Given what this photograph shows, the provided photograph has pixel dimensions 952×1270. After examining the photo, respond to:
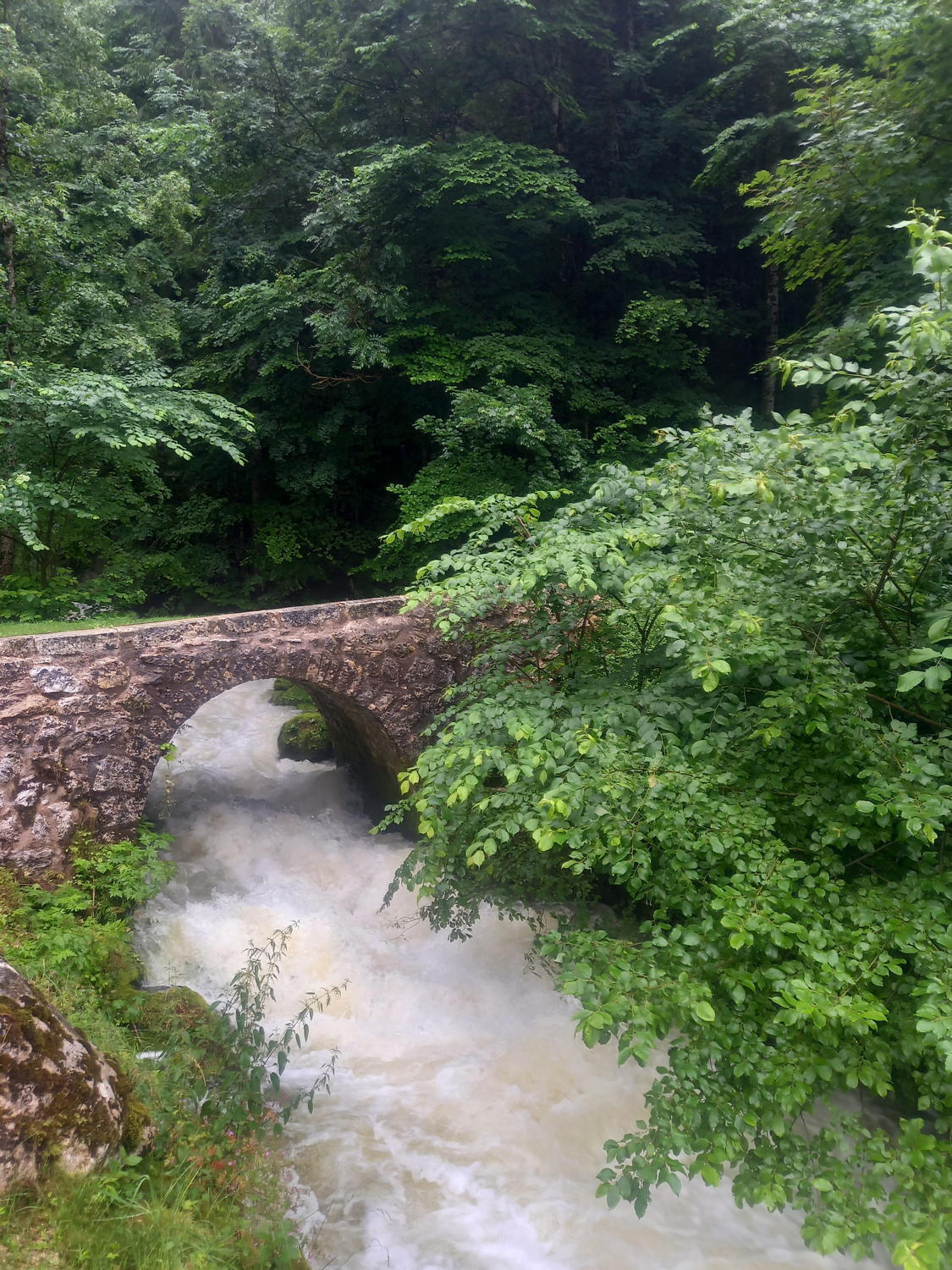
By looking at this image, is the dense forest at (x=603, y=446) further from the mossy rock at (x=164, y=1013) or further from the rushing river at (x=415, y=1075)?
the mossy rock at (x=164, y=1013)

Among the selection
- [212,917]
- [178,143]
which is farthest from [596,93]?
[212,917]

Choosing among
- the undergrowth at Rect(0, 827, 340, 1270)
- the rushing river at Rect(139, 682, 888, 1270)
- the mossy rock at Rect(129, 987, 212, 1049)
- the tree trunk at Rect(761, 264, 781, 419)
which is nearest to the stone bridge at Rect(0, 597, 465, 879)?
the undergrowth at Rect(0, 827, 340, 1270)

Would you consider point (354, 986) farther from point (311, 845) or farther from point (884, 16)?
point (884, 16)

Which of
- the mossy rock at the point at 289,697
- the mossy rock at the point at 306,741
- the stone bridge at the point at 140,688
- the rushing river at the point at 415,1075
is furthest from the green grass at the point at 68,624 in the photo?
the mossy rock at the point at 289,697

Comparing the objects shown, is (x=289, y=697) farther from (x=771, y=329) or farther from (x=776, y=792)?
(x=771, y=329)

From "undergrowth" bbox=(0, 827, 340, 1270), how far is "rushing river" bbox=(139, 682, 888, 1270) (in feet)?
0.91

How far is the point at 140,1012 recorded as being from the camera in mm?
4887

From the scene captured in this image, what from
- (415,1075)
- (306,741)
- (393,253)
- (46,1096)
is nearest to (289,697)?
(306,741)

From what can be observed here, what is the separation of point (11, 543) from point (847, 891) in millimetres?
10393

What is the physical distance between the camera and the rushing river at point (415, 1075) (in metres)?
3.96

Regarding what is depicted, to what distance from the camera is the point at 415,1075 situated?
5078mm

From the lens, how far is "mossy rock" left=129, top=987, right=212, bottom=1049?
475 centimetres

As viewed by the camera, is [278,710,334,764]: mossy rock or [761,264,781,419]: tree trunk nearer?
[278,710,334,764]: mossy rock

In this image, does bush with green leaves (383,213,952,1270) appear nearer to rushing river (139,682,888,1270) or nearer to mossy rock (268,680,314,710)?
rushing river (139,682,888,1270)
